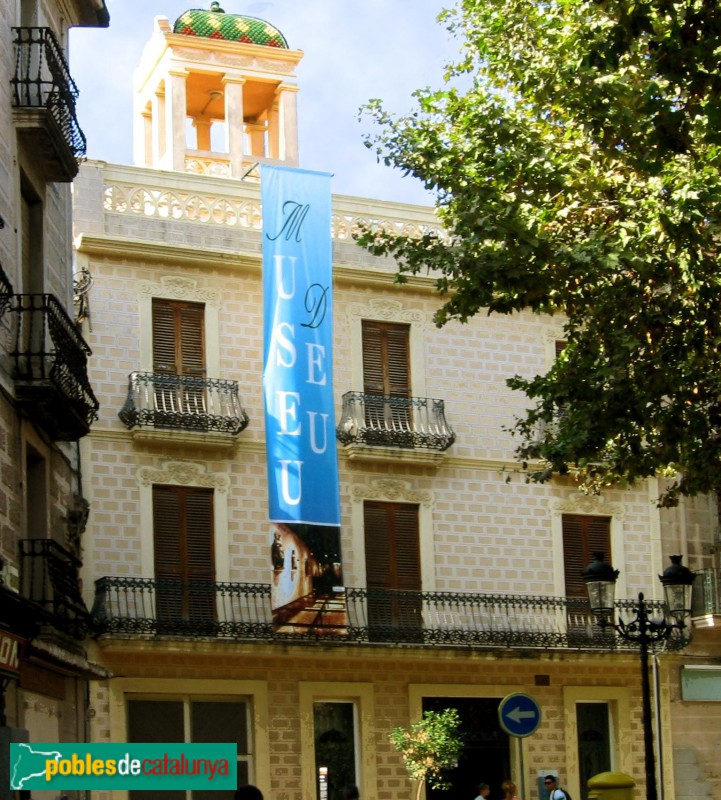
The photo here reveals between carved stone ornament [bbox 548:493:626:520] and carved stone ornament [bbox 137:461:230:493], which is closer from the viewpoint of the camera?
carved stone ornament [bbox 137:461:230:493]

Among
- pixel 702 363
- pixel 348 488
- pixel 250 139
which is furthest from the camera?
pixel 250 139

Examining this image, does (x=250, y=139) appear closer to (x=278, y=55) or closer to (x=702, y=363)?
(x=278, y=55)

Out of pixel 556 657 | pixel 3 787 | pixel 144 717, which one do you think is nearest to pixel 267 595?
pixel 144 717

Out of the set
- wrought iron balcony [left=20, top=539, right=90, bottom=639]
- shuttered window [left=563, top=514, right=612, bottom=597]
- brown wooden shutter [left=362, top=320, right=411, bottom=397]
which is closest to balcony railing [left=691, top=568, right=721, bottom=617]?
shuttered window [left=563, top=514, right=612, bottom=597]

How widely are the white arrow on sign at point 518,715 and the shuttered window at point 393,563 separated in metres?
11.7

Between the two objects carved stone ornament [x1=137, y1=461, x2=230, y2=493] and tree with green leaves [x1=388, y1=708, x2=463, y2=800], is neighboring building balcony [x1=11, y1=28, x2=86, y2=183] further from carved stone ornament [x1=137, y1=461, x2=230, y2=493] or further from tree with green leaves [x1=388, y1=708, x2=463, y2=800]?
tree with green leaves [x1=388, y1=708, x2=463, y2=800]

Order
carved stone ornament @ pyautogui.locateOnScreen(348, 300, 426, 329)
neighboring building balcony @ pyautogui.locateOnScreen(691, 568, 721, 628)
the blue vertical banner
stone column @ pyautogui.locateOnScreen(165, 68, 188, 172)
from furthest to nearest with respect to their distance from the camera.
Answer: stone column @ pyautogui.locateOnScreen(165, 68, 188, 172) < neighboring building balcony @ pyautogui.locateOnScreen(691, 568, 721, 628) < carved stone ornament @ pyautogui.locateOnScreen(348, 300, 426, 329) < the blue vertical banner

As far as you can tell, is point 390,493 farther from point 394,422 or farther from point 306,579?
point 306,579

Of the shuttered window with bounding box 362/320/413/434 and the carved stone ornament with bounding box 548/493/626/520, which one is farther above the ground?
the shuttered window with bounding box 362/320/413/434

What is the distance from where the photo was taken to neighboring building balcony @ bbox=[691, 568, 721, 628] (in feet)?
94.4

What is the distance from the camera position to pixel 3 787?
13.5 m

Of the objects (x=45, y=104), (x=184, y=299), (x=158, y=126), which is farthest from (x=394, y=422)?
(x=45, y=104)

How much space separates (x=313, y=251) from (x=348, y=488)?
13.0 feet

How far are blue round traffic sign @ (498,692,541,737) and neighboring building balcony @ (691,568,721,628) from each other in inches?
575
